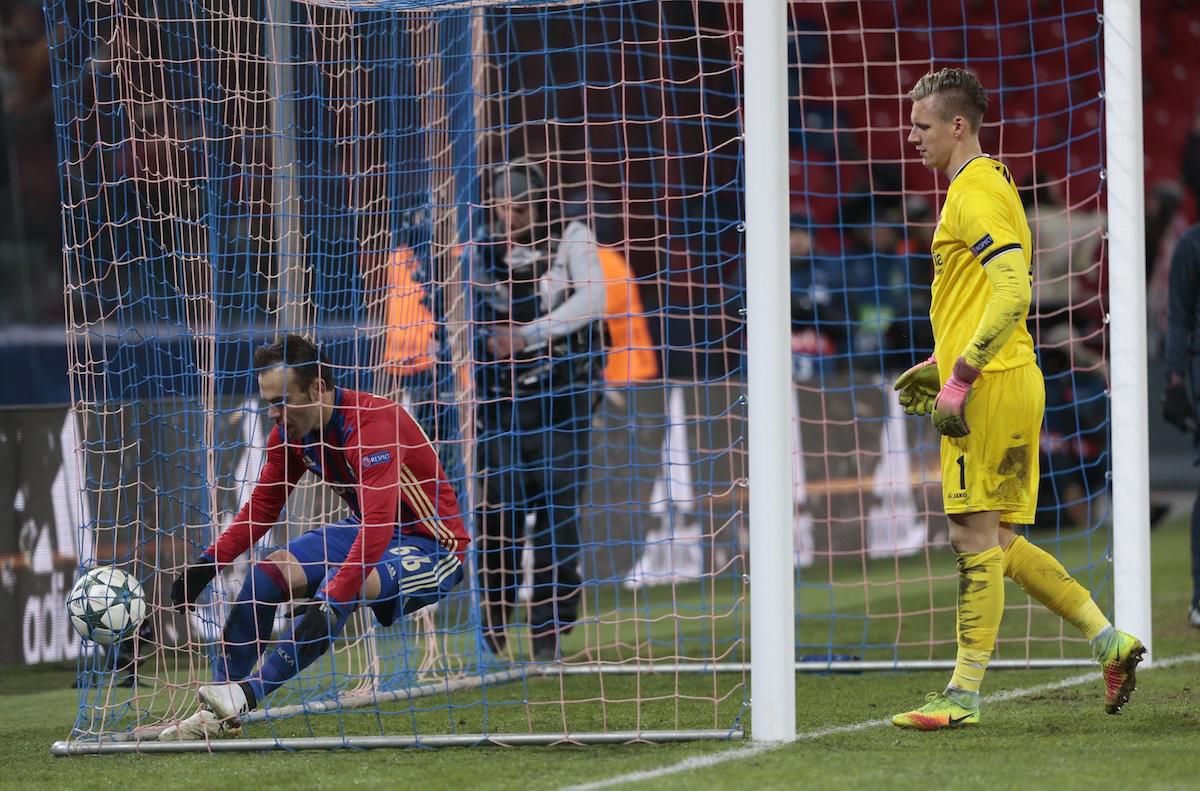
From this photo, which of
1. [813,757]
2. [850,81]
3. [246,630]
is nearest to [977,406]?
[813,757]

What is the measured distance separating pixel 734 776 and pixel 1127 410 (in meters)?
2.65

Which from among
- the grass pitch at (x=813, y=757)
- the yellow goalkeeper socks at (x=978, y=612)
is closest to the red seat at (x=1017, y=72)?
the grass pitch at (x=813, y=757)

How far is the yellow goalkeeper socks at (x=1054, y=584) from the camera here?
5.06 meters

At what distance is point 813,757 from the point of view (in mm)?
4566

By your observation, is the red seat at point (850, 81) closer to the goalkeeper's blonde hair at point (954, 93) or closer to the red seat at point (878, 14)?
the red seat at point (878, 14)

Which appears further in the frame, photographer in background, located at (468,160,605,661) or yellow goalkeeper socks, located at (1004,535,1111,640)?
photographer in background, located at (468,160,605,661)

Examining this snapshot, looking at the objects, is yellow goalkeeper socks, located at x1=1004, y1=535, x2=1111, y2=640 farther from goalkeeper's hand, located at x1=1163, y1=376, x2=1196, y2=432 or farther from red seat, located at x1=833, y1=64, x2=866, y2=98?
red seat, located at x1=833, y1=64, x2=866, y2=98

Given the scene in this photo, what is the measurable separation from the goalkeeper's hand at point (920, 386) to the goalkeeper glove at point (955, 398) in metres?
0.35

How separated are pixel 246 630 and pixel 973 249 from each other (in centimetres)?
253

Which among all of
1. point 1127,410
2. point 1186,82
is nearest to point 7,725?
point 1127,410

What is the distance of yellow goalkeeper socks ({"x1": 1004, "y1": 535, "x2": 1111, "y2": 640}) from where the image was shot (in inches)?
199

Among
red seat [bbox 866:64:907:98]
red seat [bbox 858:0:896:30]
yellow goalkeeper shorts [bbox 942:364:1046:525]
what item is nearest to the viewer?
yellow goalkeeper shorts [bbox 942:364:1046:525]

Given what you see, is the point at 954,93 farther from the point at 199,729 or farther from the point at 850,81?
the point at 850,81

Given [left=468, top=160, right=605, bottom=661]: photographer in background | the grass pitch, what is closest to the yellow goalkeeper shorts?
the grass pitch
